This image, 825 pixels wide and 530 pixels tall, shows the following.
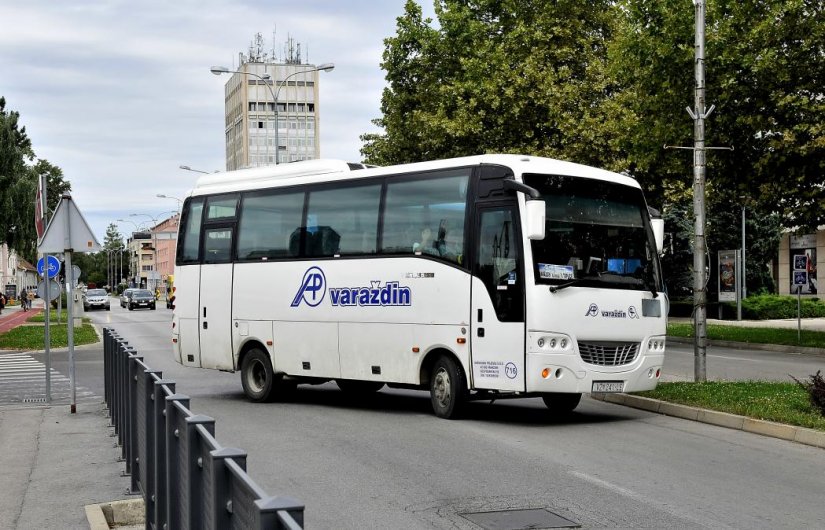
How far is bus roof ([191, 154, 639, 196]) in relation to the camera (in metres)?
13.5

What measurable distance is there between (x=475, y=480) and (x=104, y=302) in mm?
75856

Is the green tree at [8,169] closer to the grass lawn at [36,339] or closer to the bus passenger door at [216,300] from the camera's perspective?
the grass lawn at [36,339]

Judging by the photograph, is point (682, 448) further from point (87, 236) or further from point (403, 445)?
point (87, 236)

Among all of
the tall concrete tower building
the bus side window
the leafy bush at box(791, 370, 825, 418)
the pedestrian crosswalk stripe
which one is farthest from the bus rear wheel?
the tall concrete tower building

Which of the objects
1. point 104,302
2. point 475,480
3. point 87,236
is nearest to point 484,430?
point 475,480

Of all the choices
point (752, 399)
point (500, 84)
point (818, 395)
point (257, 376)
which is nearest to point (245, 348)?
point (257, 376)

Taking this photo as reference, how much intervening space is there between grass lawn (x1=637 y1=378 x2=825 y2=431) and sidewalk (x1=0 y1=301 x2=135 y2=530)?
734cm

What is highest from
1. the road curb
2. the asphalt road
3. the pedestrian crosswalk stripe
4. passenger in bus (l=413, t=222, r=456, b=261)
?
passenger in bus (l=413, t=222, r=456, b=261)

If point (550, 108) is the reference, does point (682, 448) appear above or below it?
below

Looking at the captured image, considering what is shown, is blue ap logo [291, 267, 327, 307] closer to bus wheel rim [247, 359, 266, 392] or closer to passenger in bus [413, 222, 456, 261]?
bus wheel rim [247, 359, 266, 392]

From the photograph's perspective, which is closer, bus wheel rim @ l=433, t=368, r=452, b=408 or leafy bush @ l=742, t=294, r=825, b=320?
bus wheel rim @ l=433, t=368, r=452, b=408

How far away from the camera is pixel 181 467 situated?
17.9 ft

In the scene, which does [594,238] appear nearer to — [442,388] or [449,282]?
[449,282]

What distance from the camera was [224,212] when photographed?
1758cm
